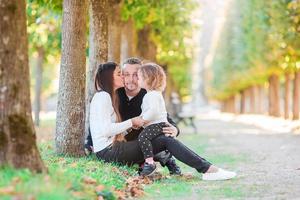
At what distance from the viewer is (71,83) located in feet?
38.7

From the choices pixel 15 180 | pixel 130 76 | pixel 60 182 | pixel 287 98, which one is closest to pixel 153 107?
pixel 130 76

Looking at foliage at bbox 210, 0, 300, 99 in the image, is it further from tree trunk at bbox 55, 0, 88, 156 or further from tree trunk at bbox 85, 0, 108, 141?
tree trunk at bbox 55, 0, 88, 156

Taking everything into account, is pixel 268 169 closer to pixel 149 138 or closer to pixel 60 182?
pixel 149 138

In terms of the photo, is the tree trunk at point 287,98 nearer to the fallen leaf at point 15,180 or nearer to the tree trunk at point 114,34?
the tree trunk at point 114,34

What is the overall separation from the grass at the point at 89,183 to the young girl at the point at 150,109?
0.43 metres

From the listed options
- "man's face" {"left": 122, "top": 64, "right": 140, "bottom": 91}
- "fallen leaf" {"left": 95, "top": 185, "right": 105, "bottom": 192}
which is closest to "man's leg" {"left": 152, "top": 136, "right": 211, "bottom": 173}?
"man's face" {"left": 122, "top": 64, "right": 140, "bottom": 91}

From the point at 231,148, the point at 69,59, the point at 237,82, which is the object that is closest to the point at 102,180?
the point at 69,59

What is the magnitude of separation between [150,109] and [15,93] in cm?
314

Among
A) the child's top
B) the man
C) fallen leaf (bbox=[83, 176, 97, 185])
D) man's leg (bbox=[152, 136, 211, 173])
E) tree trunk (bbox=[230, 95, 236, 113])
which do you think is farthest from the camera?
tree trunk (bbox=[230, 95, 236, 113])

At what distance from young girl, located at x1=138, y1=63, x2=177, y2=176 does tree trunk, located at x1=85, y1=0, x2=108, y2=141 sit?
3.26 meters

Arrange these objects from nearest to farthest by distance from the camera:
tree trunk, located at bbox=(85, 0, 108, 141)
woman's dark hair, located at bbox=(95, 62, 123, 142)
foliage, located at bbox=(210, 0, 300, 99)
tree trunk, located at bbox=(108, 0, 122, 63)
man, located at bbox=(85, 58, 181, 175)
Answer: woman's dark hair, located at bbox=(95, 62, 123, 142)
man, located at bbox=(85, 58, 181, 175)
tree trunk, located at bbox=(85, 0, 108, 141)
tree trunk, located at bbox=(108, 0, 122, 63)
foliage, located at bbox=(210, 0, 300, 99)

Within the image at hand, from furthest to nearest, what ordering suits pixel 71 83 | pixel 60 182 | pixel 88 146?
pixel 88 146, pixel 71 83, pixel 60 182

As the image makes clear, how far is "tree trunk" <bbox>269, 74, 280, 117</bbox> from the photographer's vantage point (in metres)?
45.4

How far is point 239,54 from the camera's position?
176 feet
